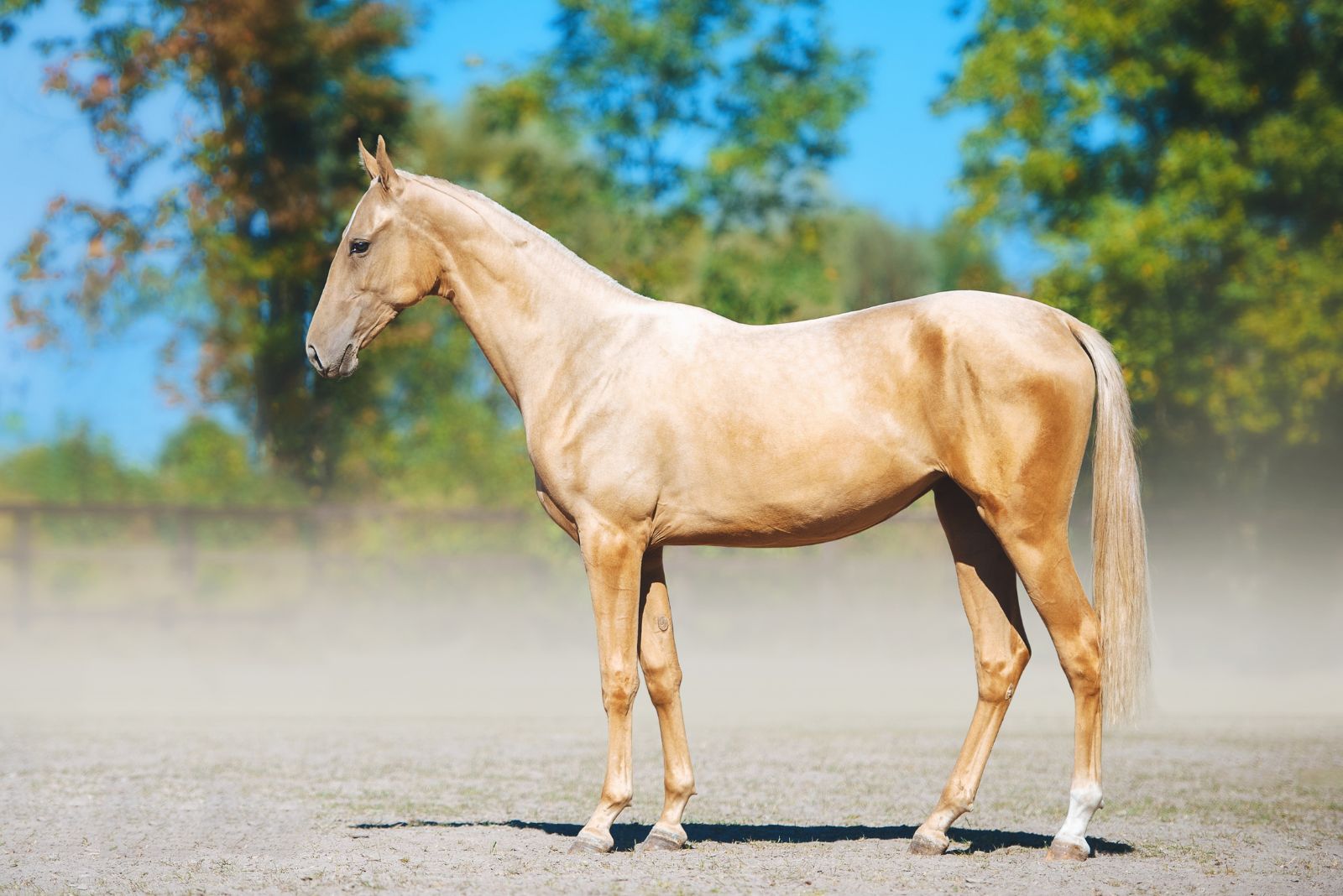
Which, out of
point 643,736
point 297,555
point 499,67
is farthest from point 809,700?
point 499,67


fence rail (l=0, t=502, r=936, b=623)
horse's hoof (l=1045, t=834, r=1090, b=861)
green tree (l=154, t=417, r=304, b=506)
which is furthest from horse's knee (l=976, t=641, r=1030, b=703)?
green tree (l=154, t=417, r=304, b=506)

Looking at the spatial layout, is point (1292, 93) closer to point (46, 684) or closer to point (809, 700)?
point (809, 700)

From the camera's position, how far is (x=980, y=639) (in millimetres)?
4922

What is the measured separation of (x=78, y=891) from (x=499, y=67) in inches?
724

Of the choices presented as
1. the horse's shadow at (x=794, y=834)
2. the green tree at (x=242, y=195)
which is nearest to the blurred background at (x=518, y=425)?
the green tree at (x=242, y=195)

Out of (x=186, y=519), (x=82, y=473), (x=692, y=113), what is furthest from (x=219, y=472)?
(x=692, y=113)

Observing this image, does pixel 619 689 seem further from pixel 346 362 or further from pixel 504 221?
pixel 504 221

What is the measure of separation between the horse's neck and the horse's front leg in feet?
2.31

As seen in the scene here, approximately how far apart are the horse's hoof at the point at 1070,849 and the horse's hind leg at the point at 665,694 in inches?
52.0

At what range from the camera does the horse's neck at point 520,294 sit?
511 cm

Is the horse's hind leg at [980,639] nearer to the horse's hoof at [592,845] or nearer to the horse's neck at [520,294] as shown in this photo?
the horse's hoof at [592,845]

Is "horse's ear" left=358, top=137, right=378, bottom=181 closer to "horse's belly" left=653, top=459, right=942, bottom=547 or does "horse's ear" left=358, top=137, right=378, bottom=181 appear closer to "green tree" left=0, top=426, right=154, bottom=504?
"horse's belly" left=653, top=459, right=942, bottom=547

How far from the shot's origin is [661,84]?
20.4m

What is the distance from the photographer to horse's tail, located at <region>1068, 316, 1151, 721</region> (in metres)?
4.67
